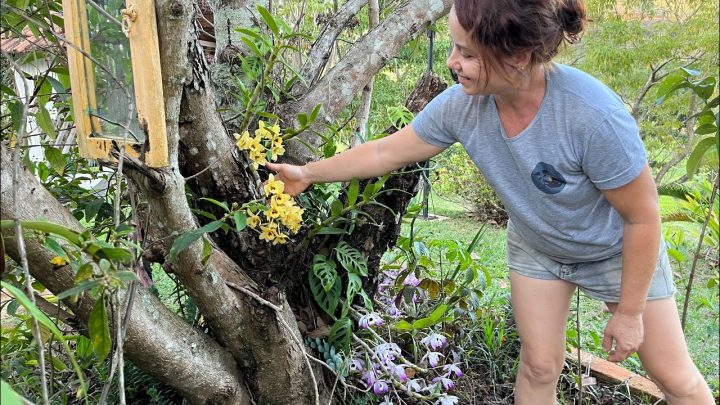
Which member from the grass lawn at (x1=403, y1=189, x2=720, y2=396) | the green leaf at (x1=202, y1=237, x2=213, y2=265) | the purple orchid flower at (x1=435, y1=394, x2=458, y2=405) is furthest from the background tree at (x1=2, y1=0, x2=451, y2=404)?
the grass lawn at (x1=403, y1=189, x2=720, y2=396)

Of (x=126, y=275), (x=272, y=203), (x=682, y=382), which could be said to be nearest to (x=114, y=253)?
(x=126, y=275)

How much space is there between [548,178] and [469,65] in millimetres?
329

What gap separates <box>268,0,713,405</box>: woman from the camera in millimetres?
1292

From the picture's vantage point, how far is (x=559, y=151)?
1.37 meters

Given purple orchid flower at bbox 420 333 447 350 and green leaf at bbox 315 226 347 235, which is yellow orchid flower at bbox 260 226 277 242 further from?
purple orchid flower at bbox 420 333 447 350

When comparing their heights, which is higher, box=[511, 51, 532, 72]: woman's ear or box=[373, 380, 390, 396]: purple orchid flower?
box=[511, 51, 532, 72]: woman's ear

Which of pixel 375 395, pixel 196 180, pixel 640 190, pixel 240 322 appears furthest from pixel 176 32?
pixel 375 395

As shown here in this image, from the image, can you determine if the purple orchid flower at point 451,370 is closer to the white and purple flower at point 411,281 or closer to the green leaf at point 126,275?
the white and purple flower at point 411,281

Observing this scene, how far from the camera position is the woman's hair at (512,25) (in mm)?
1239

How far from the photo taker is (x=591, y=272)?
155 centimetres

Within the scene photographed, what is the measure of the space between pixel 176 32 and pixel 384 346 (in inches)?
43.3

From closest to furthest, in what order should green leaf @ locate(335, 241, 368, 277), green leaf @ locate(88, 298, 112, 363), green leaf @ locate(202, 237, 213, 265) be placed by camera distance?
green leaf @ locate(88, 298, 112, 363), green leaf @ locate(202, 237, 213, 265), green leaf @ locate(335, 241, 368, 277)

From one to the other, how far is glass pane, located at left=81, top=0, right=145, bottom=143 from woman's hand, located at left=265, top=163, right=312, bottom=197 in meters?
0.52

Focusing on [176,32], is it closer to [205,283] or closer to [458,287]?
[205,283]
